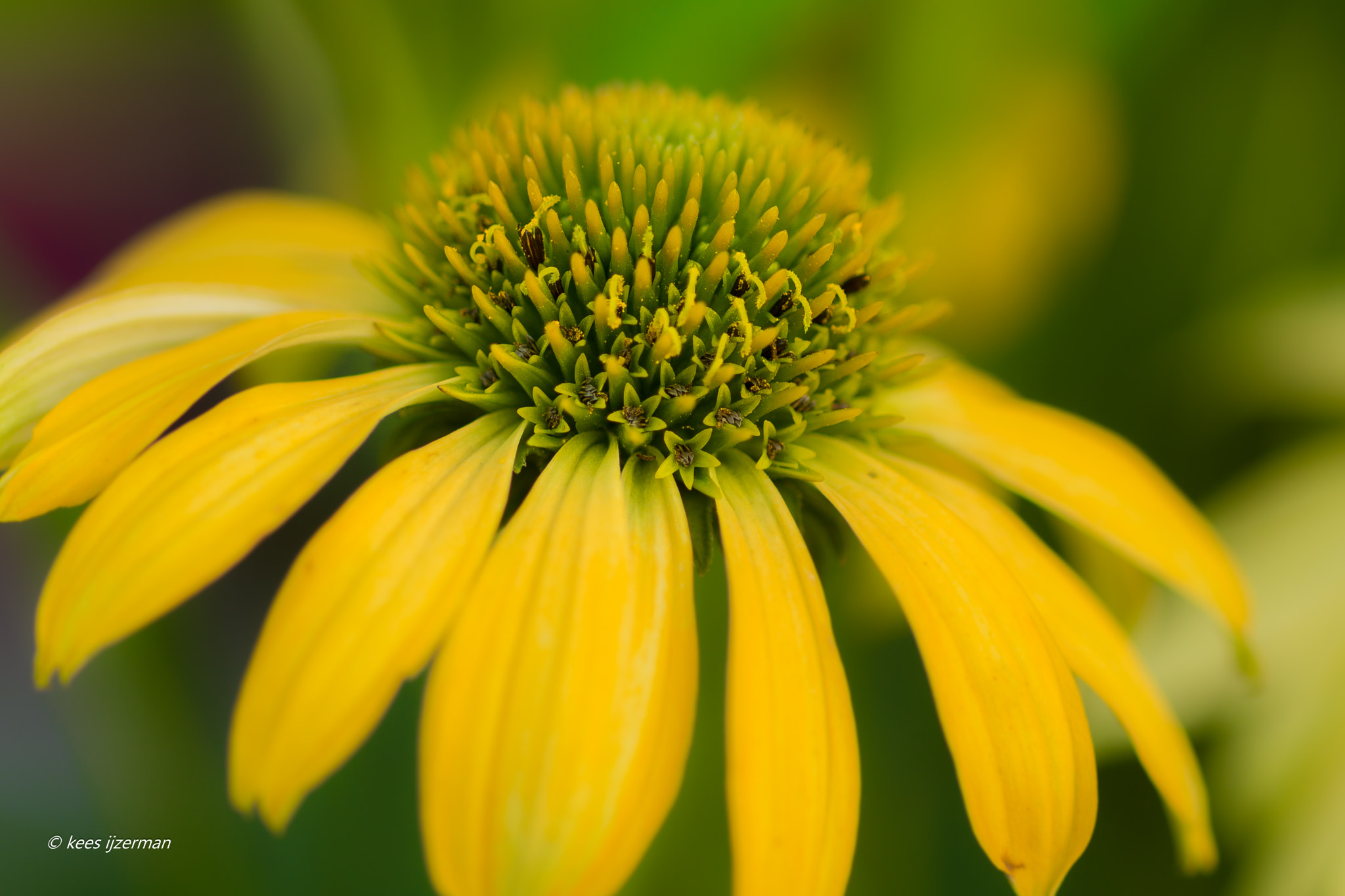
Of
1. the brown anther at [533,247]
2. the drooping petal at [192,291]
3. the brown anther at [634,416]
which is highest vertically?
the brown anther at [533,247]

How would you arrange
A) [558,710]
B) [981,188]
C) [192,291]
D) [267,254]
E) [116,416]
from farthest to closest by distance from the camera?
[981,188] → [267,254] → [192,291] → [116,416] → [558,710]

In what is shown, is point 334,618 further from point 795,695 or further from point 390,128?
point 390,128

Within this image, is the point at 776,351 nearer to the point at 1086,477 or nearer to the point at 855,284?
the point at 855,284

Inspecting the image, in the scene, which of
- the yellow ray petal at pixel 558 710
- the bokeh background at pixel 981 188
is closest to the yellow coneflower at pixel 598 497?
the yellow ray petal at pixel 558 710

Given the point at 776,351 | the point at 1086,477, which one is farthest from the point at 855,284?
the point at 1086,477

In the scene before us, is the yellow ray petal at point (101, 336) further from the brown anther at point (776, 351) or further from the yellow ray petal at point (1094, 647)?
the yellow ray petal at point (1094, 647)
